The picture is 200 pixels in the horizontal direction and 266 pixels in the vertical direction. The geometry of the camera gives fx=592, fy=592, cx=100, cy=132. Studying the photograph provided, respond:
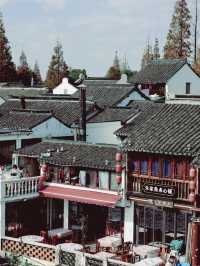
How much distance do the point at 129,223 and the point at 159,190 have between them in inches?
97.5

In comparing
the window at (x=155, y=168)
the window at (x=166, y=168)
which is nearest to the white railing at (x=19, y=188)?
the window at (x=155, y=168)

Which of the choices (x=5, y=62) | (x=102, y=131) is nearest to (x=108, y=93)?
(x=102, y=131)

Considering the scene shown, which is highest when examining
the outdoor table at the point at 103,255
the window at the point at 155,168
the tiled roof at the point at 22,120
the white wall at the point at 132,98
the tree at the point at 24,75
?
the tree at the point at 24,75

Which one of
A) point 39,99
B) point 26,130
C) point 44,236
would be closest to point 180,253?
point 44,236

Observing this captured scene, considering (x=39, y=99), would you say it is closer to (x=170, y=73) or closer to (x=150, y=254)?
(x=170, y=73)

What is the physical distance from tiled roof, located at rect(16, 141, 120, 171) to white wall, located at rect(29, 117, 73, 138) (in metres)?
3.95

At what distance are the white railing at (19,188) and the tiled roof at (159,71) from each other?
3233 centimetres

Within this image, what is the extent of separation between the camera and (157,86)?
58.2 meters

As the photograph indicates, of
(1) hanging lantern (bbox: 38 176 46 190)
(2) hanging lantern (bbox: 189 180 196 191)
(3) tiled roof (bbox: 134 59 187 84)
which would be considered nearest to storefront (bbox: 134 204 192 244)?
(2) hanging lantern (bbox: 189 180 196 191)

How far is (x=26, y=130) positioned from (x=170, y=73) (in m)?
28.3

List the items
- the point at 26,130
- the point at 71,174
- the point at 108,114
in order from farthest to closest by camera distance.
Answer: the point at 108,114, the point at 26,130, the point at 71,174

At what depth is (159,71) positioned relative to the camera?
59.3m

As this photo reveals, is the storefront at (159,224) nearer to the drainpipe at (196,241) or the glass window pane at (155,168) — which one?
the drainpipe at (196,241)

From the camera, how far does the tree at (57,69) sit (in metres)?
89.0
